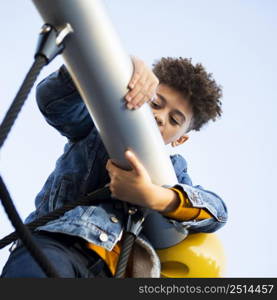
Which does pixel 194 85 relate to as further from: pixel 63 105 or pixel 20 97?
pixel 20 97

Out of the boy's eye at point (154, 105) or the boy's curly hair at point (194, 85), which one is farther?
the boy's curly hair at point (194, 85)

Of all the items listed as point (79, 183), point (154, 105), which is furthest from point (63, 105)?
point (154, 105)

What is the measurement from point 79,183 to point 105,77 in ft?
1.26

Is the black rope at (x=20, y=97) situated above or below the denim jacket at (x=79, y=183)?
above

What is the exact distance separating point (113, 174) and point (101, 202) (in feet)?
0.41

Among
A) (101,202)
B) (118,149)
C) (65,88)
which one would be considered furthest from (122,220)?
(65,88)

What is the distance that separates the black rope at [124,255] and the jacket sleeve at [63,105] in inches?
11.9

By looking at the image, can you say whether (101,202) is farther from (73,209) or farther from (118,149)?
(118,149)

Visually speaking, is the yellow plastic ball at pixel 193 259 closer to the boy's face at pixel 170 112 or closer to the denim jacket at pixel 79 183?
the denim jacket at pixel 79 183

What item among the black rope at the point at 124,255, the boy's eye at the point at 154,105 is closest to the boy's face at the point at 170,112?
the boy's eye at the point at 154,105

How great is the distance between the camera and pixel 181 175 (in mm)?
1387

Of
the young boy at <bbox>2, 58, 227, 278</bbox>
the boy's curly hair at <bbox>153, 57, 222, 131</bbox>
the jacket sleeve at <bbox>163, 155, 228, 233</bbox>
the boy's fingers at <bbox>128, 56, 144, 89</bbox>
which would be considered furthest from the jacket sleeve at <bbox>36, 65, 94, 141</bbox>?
the boy's curly hair at <bbox>153, 57, 222, 131</bbox>

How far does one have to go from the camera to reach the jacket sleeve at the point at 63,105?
1127mm

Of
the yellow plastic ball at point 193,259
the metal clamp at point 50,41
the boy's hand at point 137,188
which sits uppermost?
the metal clamp at point 50,41
